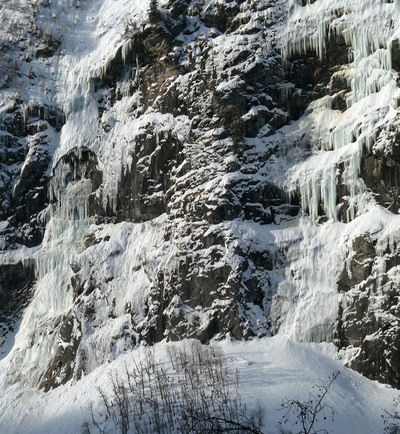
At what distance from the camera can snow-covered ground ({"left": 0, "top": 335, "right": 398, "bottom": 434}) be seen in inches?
851

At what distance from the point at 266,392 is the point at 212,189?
1145 cm

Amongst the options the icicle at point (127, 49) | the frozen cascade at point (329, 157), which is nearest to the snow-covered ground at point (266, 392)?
the frozen cascade at point (329, 157)

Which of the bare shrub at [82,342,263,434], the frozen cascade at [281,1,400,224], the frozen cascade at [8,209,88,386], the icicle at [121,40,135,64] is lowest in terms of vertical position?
the bare shrub at [82,342,263,434]

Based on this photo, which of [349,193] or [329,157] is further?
[329,157]

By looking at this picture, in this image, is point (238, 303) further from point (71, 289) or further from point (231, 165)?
point (71, 289)

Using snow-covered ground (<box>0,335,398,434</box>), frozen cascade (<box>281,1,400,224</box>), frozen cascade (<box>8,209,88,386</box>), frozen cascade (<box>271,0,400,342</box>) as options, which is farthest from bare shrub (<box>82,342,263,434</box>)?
frozen cascade (<box>281,1,400,224</box>)

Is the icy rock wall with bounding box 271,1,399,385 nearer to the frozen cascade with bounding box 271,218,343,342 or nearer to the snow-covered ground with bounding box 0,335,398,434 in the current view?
the frozen cascade with bounding box 271,218,343,342

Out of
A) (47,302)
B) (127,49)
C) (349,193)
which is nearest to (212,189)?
(349,193)

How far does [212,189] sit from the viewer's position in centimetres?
2931

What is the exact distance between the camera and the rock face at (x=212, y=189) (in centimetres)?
2581

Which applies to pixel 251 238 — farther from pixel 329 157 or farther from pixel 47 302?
pixel 47 302

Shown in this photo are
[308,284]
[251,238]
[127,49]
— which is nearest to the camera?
[308,284]

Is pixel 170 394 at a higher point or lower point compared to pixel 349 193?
lower

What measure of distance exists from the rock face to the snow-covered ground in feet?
2.59
